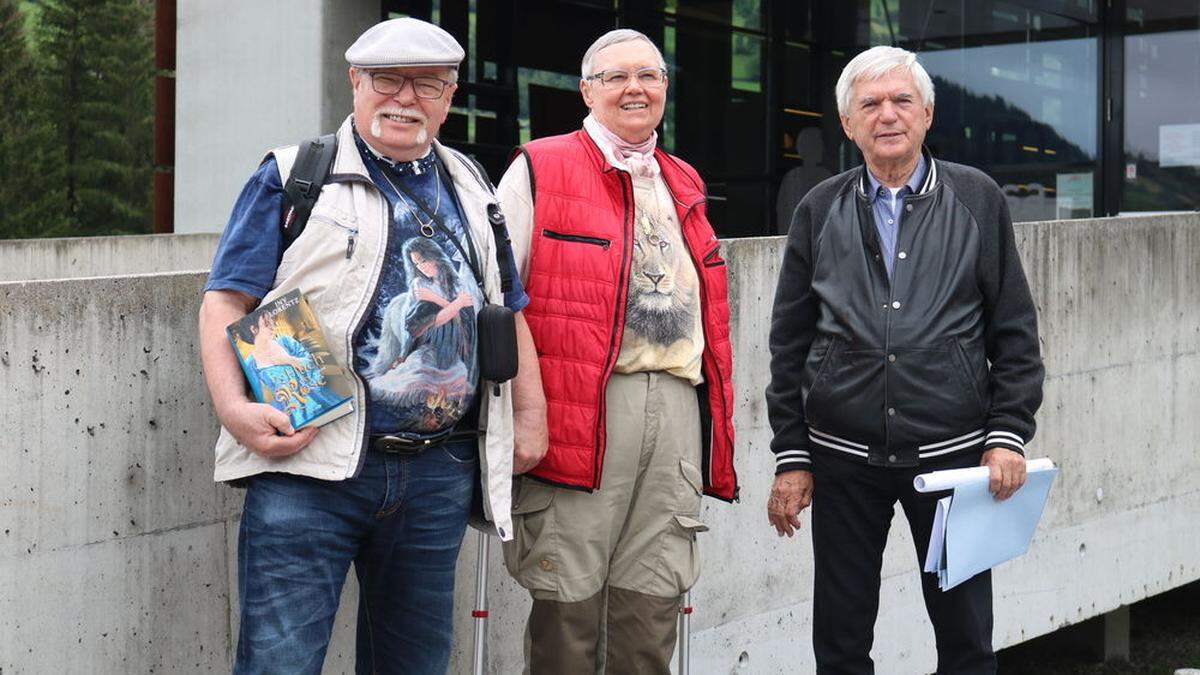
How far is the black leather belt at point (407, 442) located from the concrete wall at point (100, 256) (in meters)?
5.79

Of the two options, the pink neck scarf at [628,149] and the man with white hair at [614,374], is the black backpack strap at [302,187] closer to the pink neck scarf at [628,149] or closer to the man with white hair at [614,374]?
the man with white hair at [614,374]

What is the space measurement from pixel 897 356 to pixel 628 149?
87 centimetres

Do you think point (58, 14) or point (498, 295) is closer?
point (498, 295)

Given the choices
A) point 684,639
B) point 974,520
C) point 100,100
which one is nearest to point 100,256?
point 684,639

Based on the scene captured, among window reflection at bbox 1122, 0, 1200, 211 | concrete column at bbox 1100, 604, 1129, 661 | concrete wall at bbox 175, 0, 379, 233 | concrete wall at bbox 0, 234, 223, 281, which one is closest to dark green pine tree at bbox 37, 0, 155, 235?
concrete wall at bbox 175, 0, 379, 233

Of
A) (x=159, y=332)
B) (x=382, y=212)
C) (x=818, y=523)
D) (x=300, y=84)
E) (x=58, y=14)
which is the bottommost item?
(x=818, y=523)

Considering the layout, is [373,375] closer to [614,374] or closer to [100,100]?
[614,374]

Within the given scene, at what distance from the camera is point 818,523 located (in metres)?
4.15

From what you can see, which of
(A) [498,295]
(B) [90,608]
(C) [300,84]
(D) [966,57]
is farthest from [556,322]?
(D) [966,57]

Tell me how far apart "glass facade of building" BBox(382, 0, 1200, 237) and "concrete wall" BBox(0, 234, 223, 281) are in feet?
20.4

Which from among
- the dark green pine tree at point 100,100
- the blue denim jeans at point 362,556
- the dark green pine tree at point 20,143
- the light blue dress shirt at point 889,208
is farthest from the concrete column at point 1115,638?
the dark green pine tree at point 100,100

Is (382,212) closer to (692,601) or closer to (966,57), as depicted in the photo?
(692,601)

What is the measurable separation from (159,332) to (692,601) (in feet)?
8.17

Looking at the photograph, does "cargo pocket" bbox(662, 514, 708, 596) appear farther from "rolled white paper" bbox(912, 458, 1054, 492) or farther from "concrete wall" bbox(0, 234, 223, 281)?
"concrete wall" bbox(0, 234, 223, 281)
